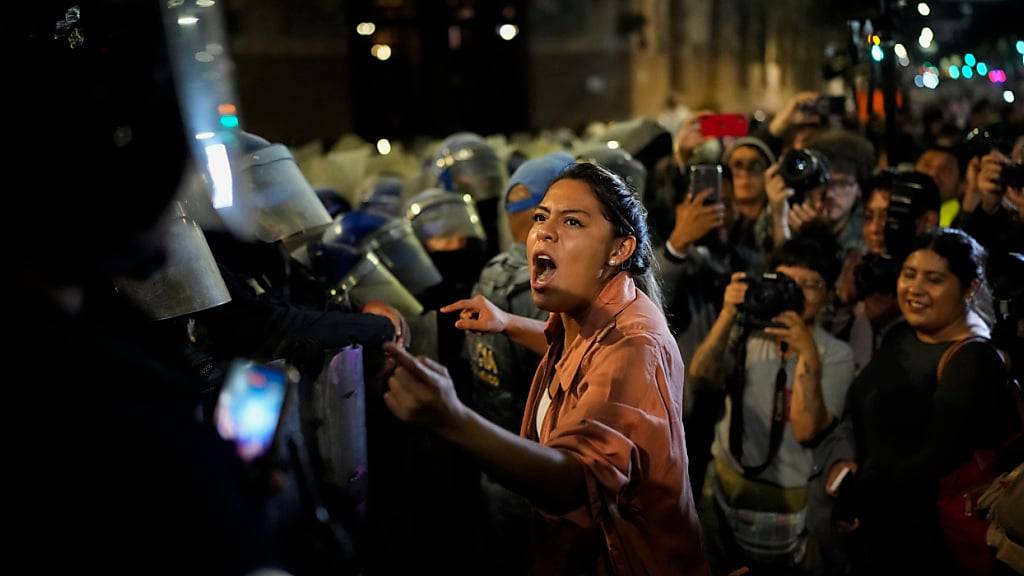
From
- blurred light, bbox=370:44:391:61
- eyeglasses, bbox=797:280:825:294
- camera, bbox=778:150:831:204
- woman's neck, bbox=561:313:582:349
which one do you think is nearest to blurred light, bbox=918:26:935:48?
camera, bbox=778:150:831:204

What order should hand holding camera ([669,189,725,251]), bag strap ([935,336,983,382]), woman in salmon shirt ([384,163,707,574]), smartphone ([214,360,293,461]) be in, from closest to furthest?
smartphone ([214,360,293,461])
woman in salmon shirt ([384,163,707,574])
bag strap ([935,336,983,382])
hand holding camera ([669,189,725,251])

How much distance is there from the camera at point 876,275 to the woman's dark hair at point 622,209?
2.07 metres

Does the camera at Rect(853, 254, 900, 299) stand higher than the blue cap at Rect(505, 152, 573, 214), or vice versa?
the blue cap at Rect(505, 152, 573, 214)

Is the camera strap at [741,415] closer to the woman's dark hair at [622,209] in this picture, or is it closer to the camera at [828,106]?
the woman's dark hair at [622,209]

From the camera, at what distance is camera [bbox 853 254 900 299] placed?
434 cm

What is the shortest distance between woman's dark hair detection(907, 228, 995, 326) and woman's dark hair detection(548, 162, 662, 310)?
5.47 ft

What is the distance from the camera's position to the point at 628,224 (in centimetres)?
255

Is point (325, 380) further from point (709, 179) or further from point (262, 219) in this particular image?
point (709, 179)

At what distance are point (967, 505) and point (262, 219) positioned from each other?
286 centimetres

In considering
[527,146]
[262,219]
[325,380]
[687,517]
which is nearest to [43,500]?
[687,517]

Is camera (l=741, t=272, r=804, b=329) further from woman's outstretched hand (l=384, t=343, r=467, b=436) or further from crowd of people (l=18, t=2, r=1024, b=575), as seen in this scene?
woman's outstretched hand (l=384, t=343, r=467, b=436)

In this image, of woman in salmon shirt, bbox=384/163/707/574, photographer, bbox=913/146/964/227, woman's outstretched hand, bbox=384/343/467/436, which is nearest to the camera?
woman's outstretched hand, bbox=384/343/467/436

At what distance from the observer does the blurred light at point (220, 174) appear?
3846mm

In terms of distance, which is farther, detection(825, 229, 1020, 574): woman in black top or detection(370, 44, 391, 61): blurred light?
detection(370, 44, 391, 61): blurred light
